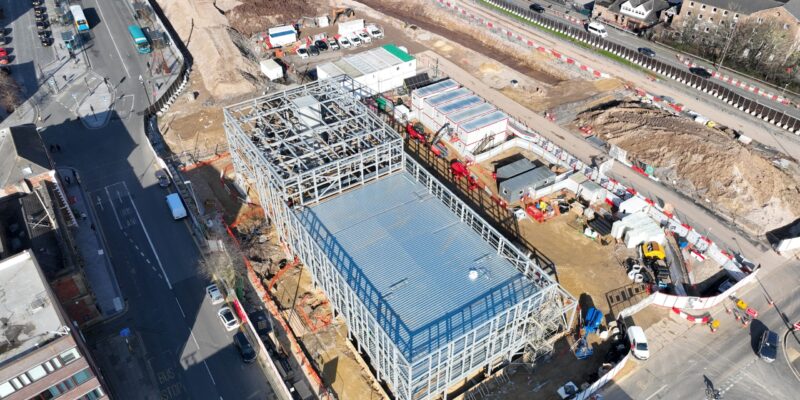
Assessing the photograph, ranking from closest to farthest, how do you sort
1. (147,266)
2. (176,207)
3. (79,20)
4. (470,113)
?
(147,266)
(176,207)
(470,113)
(79,20)

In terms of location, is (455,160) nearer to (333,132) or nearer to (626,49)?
(333,132)

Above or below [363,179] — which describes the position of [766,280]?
below

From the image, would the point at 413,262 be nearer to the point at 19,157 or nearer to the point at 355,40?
the point at 19,157

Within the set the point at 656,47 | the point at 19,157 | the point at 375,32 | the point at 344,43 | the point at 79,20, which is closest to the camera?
the point at 19,157

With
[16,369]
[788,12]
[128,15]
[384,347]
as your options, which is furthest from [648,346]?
[128,15]

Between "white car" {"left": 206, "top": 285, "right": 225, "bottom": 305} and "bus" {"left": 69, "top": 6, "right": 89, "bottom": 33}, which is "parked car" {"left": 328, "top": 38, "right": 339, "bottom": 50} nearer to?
"bus" {"left": 69, "top": 6, "right": 89, "bottom": 33}

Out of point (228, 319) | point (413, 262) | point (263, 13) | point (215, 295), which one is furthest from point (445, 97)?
point (263, 13)
